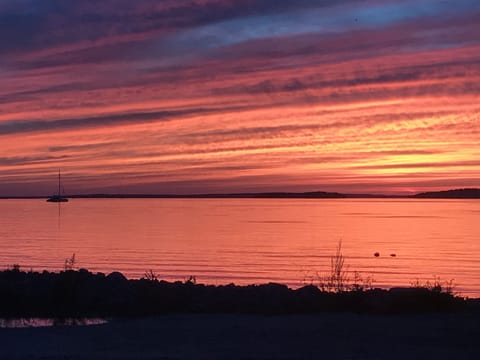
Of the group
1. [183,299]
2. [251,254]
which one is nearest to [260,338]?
[183,299]

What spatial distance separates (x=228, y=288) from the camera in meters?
17.8

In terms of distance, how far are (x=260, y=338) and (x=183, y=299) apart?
463 centimetres

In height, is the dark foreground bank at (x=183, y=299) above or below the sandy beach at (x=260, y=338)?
above

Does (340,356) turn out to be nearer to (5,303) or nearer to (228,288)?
(228,288)

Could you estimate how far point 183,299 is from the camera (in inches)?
647

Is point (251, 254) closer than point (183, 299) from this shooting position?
No

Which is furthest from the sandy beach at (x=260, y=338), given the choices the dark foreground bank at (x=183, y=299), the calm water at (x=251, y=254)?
the calm water at (x=251, y=254)

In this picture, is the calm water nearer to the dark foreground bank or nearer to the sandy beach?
the dark foreground bank

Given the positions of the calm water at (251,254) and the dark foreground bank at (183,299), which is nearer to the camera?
the dark foreground bank at (183,299)

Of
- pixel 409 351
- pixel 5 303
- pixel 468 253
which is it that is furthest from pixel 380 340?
pixel 468 253

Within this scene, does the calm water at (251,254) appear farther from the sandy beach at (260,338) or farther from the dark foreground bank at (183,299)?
the sandy beach at (260,338)

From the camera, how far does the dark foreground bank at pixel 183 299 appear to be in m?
15.2

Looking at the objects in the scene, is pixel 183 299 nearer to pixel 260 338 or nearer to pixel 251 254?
pixel 260 338

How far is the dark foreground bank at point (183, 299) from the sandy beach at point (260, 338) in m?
1.02
